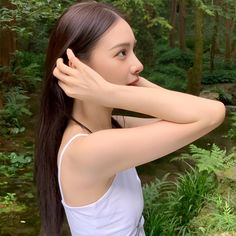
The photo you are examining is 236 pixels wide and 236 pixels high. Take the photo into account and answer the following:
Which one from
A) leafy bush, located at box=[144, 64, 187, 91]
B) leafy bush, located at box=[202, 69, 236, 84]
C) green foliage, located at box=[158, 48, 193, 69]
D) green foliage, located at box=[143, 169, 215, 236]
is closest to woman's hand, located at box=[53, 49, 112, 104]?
green foliage, located at box=[143, 169, 215, 236]

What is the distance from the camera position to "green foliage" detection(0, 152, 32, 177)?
21.8 ft

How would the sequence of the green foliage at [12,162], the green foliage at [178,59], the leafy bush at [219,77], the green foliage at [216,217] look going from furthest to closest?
the green foliage at [178,59] < the leafy bush at [219,77] < the green foliage at [12,162] < the green foliage at [216,217]

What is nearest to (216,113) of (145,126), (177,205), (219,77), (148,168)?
(145,126)

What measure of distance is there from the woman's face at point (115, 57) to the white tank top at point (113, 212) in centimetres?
22

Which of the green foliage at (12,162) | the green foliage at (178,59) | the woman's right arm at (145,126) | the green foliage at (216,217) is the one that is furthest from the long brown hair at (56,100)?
the green foliage at (178,59)

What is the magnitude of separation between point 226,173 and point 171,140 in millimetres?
2906

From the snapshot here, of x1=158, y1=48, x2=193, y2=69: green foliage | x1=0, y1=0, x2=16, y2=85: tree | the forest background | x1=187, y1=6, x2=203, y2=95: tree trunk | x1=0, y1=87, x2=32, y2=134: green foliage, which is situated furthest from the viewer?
x1=158, y1=48, x2=193, y2=69: green foliage

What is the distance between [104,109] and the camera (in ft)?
4.93

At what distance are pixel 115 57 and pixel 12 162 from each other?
19.4 ft

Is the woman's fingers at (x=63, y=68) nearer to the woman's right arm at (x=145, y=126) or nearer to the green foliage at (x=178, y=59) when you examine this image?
the woman's right arm at (x=145, y=126)

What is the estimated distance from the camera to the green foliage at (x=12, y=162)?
6641mm

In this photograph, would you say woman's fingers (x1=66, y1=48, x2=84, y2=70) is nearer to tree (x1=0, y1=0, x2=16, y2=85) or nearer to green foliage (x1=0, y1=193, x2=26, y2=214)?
green foliage (x1=0, y1=193, x2=26, y2=214)

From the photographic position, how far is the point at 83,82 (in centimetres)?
126

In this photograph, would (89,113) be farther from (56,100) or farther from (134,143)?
(134,143)
